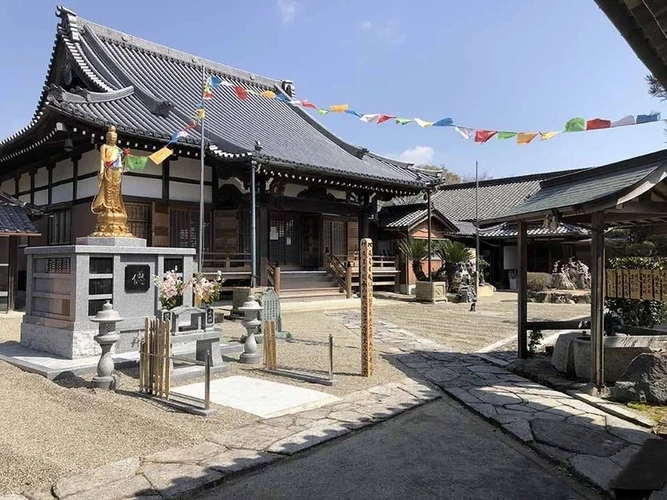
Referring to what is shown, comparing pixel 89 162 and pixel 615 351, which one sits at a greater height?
pixel 89 162

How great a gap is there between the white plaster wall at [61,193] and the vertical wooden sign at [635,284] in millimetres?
14799

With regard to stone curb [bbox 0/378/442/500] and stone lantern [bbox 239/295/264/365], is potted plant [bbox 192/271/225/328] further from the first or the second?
stone curb [bbox 0/378/442/500]

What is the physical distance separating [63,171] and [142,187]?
3.40 meters

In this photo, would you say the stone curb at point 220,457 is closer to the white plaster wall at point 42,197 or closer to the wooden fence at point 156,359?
the wooden fence at point 156,359

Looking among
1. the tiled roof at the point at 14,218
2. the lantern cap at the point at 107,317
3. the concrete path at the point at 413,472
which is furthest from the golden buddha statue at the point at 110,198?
the tiled roof at the point at 14,218

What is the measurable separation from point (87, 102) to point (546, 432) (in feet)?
44.4

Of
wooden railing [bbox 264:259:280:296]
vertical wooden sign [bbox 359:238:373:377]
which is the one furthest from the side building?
vertical wooden sign [bbox 359:238:373:377]

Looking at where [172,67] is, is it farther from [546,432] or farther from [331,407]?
[546,432]

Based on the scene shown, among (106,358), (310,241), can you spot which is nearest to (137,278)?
(106,358)

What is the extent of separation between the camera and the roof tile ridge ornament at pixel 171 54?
18844 mm

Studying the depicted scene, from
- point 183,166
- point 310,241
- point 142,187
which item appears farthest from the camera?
point 310,241

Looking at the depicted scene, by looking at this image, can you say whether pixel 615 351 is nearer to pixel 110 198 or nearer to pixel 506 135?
pixel 506 135

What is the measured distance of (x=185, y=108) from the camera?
17078mm

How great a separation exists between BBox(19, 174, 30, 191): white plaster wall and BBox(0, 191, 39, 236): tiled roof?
14.4 ft
